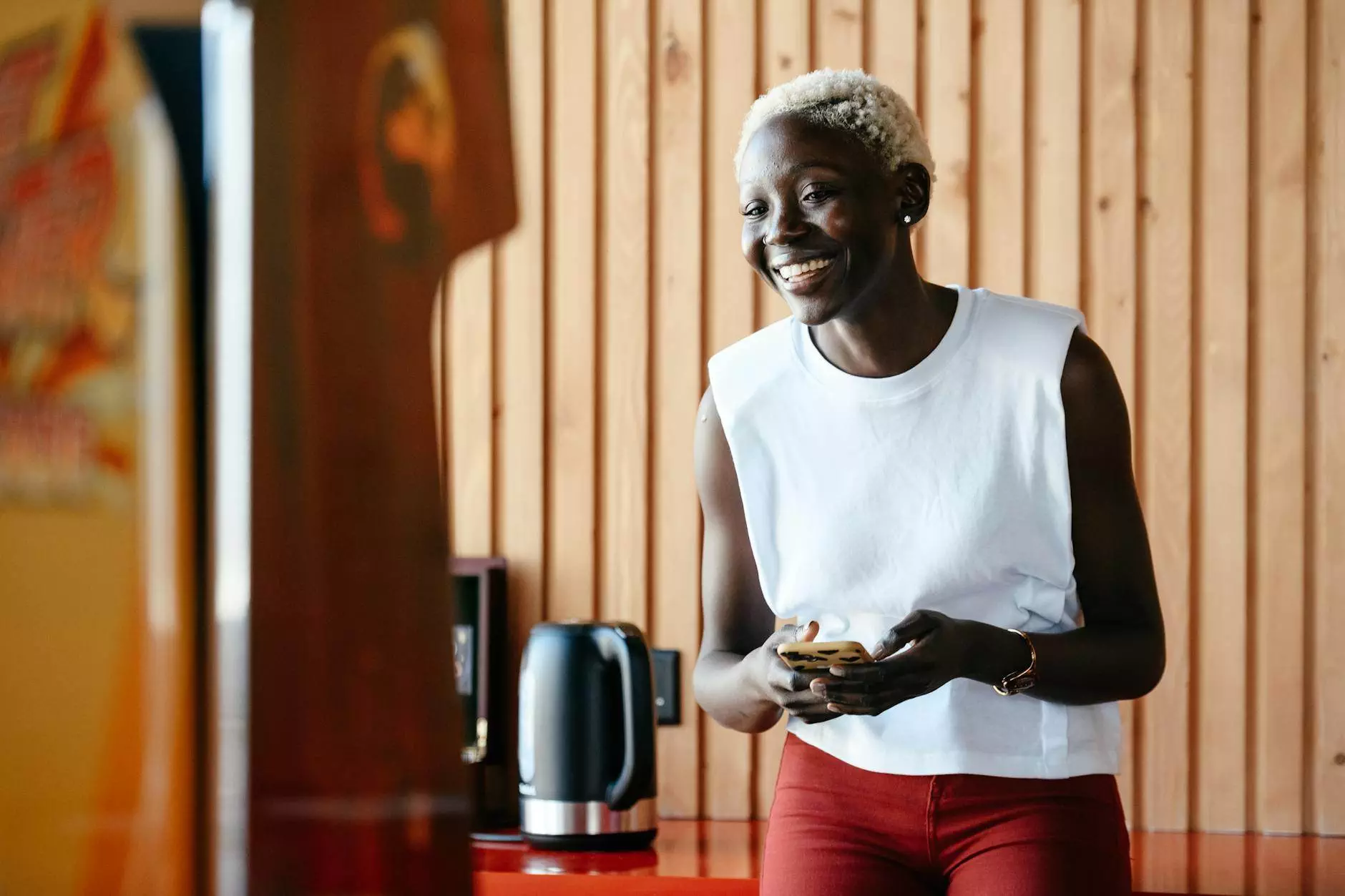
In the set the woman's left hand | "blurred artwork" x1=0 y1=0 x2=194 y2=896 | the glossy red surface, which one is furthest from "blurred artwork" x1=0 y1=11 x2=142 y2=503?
the glossy red surface

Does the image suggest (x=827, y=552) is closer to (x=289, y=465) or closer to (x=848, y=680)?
(x=848, y=680)

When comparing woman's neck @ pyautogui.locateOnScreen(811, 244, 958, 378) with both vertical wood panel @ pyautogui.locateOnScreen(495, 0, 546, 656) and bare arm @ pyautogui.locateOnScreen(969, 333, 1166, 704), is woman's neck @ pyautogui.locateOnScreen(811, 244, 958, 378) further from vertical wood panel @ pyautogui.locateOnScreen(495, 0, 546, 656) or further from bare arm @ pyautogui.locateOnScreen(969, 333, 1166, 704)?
vertical wood panel @ pyautogui.locateOnScreen(495, 0, 546, 656)

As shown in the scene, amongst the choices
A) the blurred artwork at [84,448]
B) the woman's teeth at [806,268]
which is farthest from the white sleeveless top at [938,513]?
the blurred artwork at [84,448]

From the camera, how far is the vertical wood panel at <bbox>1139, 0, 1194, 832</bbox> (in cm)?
181

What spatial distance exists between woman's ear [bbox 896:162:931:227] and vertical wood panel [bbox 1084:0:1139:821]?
2.52 feet

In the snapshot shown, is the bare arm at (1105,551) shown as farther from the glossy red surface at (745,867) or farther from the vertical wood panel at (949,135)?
the vertical wood panel at (949,135)

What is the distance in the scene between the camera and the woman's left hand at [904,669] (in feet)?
3.24

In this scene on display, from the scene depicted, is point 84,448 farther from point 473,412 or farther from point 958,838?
point 473,412

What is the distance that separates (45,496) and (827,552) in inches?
40.3

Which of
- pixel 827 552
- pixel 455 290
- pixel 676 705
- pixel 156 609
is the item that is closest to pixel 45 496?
pixel 156 609

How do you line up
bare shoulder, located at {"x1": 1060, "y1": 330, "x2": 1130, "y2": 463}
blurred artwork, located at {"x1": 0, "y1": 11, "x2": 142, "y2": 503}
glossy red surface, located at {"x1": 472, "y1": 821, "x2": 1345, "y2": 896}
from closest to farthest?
blurred artwork, located at {"x1": 0, "y1": 11, "x2": 142, "y2": 503}, bare shoulder, located at {"x1": 1060, "y1": 330, "x2": 1130, "y2": 463}, glossy red surface, located at {"x1": 472, "y1": 821, "x2": 1345, "y2": 896}

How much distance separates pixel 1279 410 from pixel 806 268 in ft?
3.27

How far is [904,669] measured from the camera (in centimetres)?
99

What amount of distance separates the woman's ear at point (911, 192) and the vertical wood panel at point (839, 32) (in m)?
0.80
